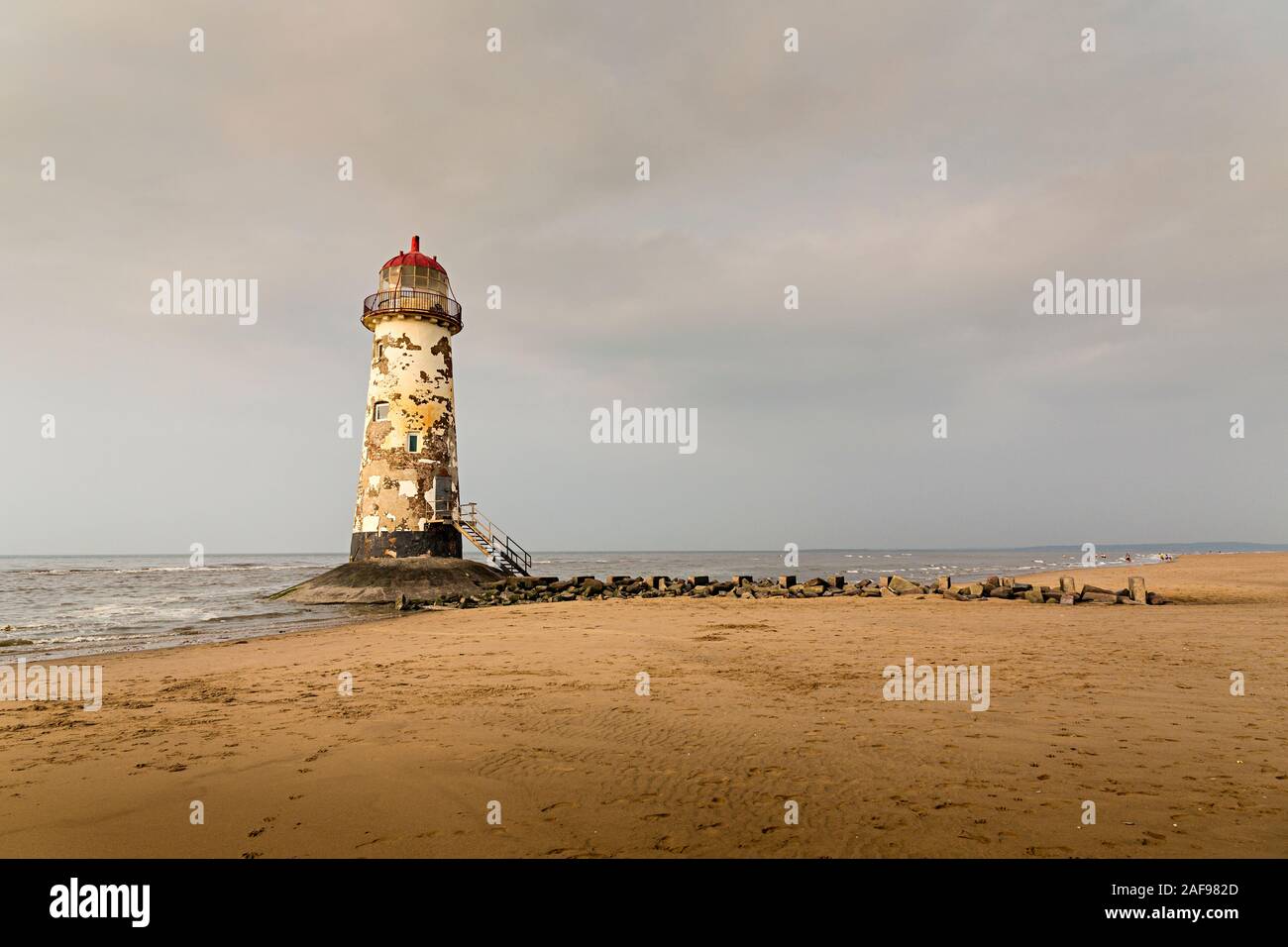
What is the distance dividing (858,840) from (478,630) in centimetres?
1298

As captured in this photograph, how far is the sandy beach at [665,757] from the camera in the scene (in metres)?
3.96

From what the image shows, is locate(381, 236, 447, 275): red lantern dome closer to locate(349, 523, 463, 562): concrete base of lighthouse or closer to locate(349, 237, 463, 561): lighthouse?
locate(349, 237, 463, 561): lighthouse

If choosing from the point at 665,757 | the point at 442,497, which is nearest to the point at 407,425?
the point at 442,497

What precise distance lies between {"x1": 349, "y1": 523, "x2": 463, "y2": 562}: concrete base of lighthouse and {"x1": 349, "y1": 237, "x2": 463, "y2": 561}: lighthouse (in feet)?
0.13

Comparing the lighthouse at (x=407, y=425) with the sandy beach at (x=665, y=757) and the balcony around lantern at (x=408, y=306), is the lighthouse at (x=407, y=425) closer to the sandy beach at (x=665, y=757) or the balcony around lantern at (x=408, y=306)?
the balcony around lantern at (x=408, y=306)

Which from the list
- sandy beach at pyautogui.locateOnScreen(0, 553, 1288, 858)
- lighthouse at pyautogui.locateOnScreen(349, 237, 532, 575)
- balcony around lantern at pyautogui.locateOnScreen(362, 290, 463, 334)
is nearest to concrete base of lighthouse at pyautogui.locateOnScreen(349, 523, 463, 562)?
lighthouse at pyautogui.locateOnScreen(349, 237, 532, 575)

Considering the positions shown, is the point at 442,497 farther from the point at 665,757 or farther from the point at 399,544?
the point at 665,757

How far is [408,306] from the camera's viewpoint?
86.0ft

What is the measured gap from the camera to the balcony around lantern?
26.3 m

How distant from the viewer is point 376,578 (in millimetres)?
24797

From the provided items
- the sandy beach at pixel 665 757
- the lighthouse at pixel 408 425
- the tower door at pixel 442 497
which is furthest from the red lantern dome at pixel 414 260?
the sandy beach at pixel 665 757

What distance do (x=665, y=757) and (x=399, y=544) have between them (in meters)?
22.5

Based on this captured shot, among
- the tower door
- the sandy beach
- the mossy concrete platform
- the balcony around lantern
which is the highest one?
the balcony around lantern
